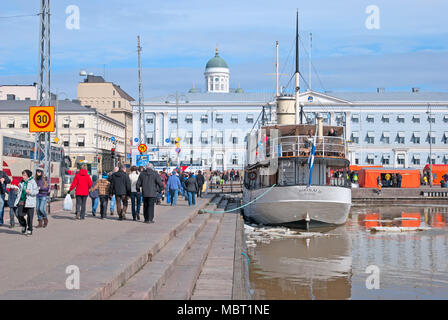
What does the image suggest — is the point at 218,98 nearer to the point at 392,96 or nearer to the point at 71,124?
the point at 71,124

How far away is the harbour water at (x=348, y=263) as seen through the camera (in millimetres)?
14266

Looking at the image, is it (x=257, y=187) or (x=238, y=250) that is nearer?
(x=238, y=250)

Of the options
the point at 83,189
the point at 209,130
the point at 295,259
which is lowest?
the point at 295,259

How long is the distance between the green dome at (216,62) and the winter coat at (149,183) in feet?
399

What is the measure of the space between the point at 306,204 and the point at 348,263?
9.46 m

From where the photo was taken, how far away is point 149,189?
2112cm

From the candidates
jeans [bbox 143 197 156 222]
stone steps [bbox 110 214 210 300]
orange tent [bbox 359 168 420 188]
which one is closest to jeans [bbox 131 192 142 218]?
jeans [bbox 143 197 156 222]

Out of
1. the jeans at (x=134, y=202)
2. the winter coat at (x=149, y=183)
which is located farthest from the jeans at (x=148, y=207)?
the jeans at (x=134, y=202)

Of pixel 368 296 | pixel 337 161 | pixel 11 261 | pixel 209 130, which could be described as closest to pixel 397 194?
pixel 337 161

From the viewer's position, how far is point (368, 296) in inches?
535
